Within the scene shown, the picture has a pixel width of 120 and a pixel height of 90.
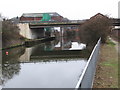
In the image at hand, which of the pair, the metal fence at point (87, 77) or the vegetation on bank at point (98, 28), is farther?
the vegetation on bank at point (98, 28)

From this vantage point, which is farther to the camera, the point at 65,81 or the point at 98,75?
the point at 65,81

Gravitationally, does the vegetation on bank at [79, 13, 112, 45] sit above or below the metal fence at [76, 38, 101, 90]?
above

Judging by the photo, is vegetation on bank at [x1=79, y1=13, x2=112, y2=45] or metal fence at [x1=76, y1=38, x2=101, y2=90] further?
vegetation on bank at [x1=79, y1=13, x2=112, y2=45]

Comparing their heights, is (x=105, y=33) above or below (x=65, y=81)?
above

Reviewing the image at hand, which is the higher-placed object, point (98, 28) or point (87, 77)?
point (98, 28)

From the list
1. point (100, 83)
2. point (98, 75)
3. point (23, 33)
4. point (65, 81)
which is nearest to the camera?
point (100, 83)

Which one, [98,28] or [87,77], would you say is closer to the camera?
[87,77]

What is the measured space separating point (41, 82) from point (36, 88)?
1306 mm

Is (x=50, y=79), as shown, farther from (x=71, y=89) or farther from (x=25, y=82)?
(x=71, y=89)

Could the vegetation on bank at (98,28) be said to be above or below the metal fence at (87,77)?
above

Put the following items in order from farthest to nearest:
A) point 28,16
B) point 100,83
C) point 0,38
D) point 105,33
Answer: point 28,16 < point 0,38 < point 105,33 < point 100,83

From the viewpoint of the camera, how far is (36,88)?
35.0ft

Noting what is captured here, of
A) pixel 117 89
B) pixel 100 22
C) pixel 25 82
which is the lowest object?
pixel 25 82

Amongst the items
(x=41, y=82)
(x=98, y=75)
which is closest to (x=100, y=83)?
(x=98, y=75)
